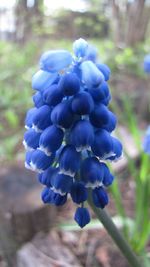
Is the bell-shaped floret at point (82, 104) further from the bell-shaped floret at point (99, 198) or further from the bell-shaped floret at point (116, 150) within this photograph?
→ the bell-shaped floret at point (99, 198)

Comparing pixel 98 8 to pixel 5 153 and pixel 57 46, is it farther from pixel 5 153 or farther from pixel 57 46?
pixel 5 153

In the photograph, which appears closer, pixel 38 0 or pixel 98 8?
pixel 38 0

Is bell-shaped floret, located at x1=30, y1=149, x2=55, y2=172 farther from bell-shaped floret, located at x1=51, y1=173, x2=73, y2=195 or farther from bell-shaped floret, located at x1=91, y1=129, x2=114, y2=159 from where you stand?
bell-shaped floret, located at x1=91, y1=129, x2=114, y2=159

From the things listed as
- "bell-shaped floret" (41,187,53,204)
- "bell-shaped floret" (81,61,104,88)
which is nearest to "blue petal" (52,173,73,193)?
"bell-shaped floret" (41,187,53,204)

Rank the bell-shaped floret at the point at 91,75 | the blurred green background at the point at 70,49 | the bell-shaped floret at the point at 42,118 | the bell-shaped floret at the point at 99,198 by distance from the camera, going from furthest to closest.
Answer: the blurred green background at the point at 70,49 → the bell-shaped floret at the point at 99,198 → the bell-shaped floret at the point at 42,118 → the bell-shaped floret at the point at 91,75

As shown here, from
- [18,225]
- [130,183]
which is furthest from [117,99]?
[18,225]

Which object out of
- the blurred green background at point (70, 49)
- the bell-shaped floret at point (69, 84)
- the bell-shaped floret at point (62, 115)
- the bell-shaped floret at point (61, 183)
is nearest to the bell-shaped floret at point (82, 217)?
the bell-shaped floret at point (61, 183)

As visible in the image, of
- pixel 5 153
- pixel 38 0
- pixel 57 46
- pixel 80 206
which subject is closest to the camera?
pixel 80 206
